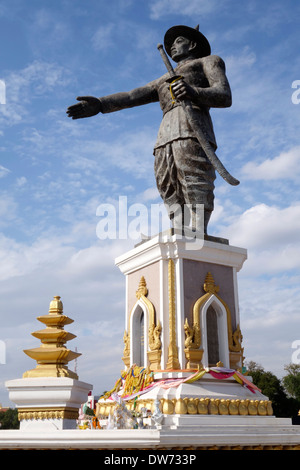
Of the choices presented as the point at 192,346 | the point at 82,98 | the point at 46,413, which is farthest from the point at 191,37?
the point at 46,413

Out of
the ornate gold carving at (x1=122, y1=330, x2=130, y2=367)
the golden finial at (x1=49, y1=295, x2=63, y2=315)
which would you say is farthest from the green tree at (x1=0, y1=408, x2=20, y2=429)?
the ornate gold carving at (x1=122, y1=330, x2=130, y2=367)

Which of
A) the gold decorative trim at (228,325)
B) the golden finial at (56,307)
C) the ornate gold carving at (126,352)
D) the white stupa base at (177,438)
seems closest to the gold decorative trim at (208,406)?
the white stupa base at (177,438)

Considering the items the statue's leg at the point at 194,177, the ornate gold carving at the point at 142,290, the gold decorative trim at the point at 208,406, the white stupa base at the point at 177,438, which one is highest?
the statue's leg at the point at 194,177

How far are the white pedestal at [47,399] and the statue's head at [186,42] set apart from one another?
19.0 feet

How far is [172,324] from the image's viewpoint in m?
6.70

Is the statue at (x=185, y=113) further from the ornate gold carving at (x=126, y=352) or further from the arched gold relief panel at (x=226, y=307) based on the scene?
the ornate gold carving at (x=126, y=352)

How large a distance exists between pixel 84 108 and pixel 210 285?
3584 millimetres

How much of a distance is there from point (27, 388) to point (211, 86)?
19.1ft

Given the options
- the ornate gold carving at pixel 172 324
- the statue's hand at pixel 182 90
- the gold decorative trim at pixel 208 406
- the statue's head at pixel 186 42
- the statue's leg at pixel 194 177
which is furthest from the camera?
the statue's head at pixel 186 42

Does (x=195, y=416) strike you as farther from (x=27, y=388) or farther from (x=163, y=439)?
(x=27, y=388)

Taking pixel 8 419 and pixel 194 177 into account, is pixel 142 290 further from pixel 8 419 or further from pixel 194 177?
pixel 8 419

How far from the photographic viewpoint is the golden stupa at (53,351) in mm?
8766

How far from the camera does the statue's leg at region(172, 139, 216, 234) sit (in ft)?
24.6

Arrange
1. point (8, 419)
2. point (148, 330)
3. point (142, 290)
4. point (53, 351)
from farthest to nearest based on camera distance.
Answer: point (8, 419)
point (53, 351)
point (142, 290)
point (148, 330)
